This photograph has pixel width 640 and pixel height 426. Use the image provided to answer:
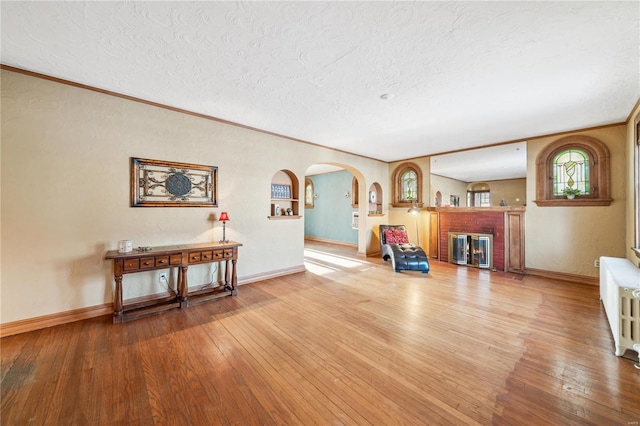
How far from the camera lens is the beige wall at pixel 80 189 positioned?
2.54 m

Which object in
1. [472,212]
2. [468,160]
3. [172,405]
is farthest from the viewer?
[468,160]

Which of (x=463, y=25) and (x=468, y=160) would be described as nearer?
(x=463, y=25)

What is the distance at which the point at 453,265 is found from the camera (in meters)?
5.69

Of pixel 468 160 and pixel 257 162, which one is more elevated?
pixel 468 160

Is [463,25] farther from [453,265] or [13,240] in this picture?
[453,265]

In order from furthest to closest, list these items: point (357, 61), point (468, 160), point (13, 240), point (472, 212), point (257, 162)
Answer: point (468, 160)
point (472, 212)
point (257, 162)
point (13, 240)
point (357, 61)

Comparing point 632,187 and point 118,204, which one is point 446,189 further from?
point 118,204

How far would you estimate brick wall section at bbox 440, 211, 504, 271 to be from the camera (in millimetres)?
5207

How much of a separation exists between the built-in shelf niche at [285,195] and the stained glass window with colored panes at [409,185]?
3.46m

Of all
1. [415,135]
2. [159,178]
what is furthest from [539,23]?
[159,178]

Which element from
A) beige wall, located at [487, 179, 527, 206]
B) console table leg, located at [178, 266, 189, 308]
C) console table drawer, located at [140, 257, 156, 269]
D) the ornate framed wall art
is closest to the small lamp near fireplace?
the ornate framed wall art

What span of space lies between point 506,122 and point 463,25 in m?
2.87

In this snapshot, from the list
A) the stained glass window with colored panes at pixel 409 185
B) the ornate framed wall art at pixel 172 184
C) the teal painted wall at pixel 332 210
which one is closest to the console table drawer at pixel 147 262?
the ornate framed wall art at pixel 172 184

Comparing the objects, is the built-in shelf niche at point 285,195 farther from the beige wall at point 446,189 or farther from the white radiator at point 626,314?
the white radiator at point 626,314
